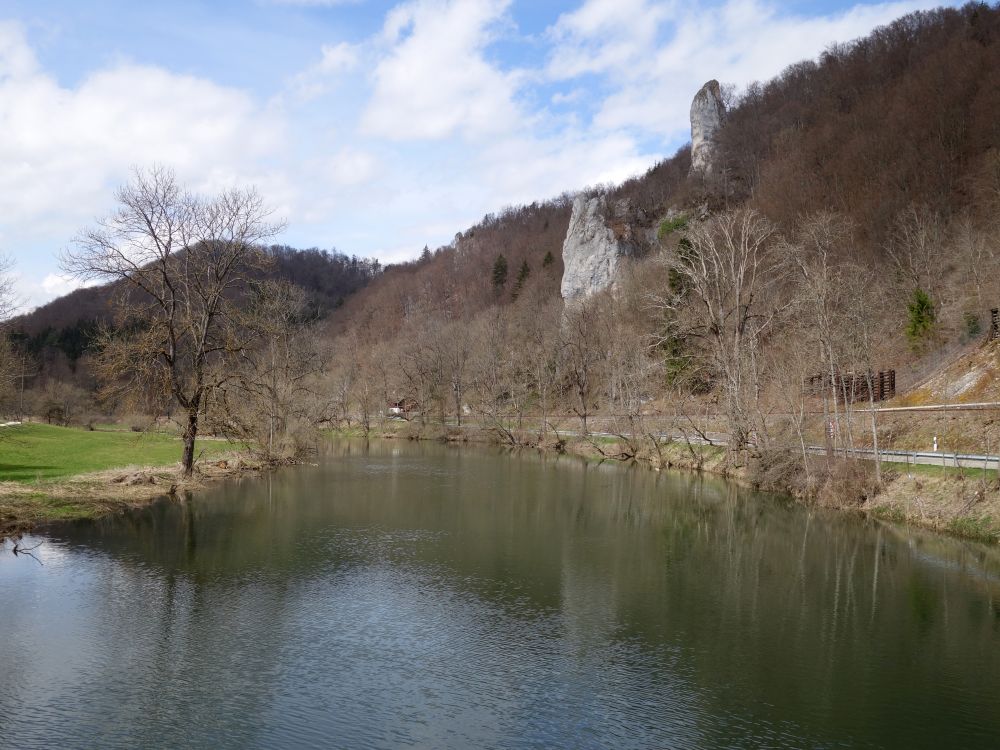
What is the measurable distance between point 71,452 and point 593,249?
7004 cm

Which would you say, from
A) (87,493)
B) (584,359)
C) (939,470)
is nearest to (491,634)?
(87,493)

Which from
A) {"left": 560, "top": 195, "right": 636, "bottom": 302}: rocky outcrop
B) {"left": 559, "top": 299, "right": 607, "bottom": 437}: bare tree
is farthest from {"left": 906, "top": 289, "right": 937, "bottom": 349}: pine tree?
{"left": 560, "top": 195, "right": 636, "bottom": 302}: rocky outcrop

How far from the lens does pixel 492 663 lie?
11805 millimetres

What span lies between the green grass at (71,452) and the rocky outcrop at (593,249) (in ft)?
187

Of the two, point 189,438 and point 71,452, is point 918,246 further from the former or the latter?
point 71,452

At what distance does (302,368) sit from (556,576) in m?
33.6

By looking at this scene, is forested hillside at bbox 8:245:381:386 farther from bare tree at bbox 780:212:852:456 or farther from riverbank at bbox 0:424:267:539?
bare tree at bbox 780:212:852:456

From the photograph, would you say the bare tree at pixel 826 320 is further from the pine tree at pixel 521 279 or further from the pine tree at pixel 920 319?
the pine tree at pixel 521 279

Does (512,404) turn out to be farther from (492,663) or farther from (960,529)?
(492,663)

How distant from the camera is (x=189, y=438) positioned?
28156 mm

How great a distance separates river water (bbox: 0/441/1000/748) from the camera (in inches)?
381

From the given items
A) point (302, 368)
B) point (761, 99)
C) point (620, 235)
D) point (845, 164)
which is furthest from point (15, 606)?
point (761, 99)

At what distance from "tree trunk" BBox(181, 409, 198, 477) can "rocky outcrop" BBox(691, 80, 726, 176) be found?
3671 inches

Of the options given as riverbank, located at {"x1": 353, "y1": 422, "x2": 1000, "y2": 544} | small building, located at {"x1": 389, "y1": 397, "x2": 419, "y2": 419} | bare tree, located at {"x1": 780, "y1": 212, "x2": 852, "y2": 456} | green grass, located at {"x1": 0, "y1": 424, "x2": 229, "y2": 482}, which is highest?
bare tree, located at {"x1": 780, "y1": 212, "x2": 852, "y2": 456}
